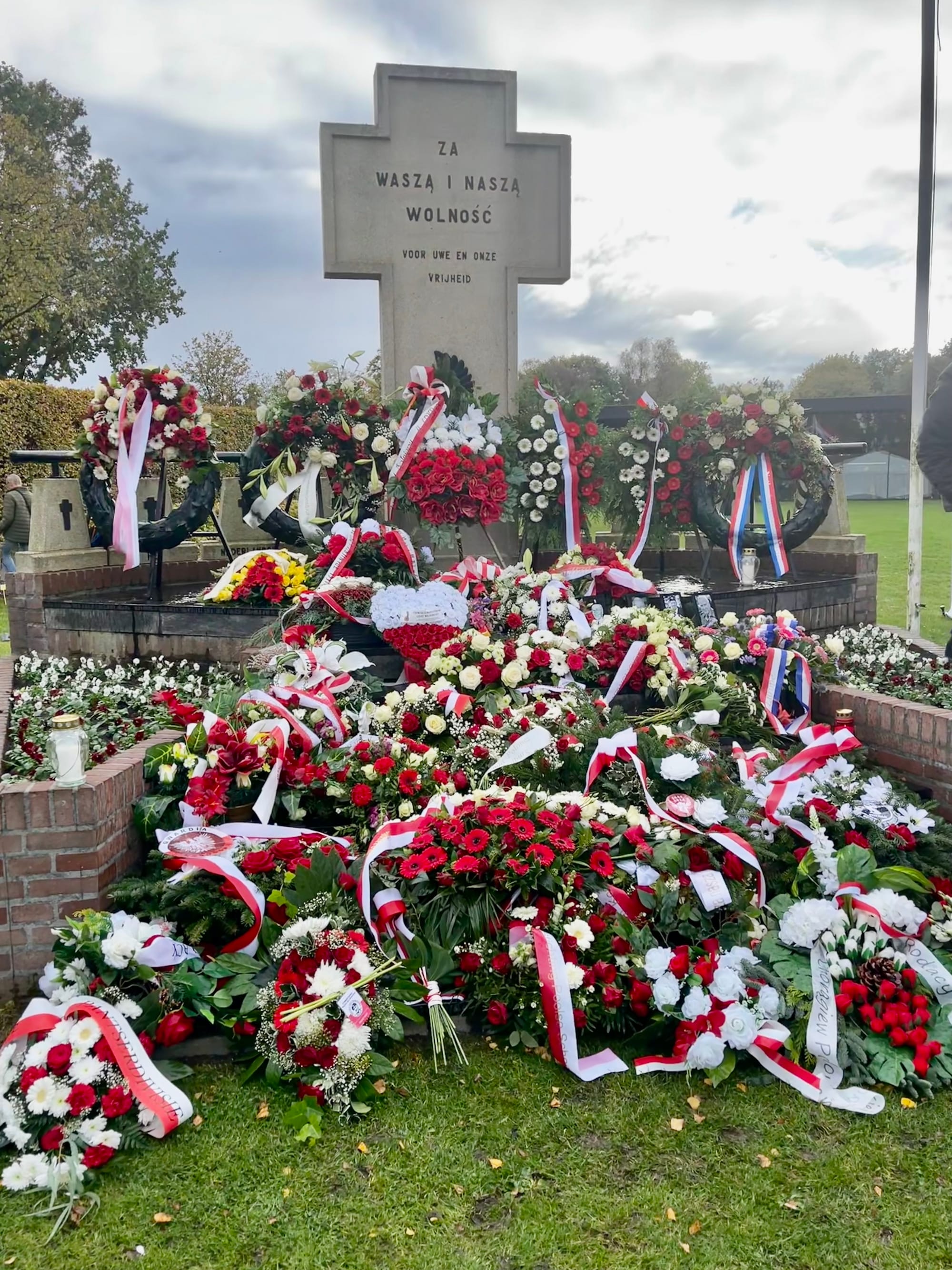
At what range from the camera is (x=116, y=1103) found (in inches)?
87.4

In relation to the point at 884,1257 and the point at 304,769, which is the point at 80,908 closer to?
the point at 304,769

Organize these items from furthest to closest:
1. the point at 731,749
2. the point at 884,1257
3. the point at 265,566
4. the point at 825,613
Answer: the point at 825,613 < the point at 265,566 < the point at 731,749 < the point at 884,1257

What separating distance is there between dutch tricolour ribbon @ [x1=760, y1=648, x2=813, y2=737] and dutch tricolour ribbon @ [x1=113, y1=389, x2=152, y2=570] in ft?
14.1

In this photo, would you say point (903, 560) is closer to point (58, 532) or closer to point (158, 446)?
point (158, 446)

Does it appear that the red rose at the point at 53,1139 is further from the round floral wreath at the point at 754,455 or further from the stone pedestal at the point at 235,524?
the stone pedestal at the point at 235,524

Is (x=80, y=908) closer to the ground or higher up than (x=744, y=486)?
closer to the ground

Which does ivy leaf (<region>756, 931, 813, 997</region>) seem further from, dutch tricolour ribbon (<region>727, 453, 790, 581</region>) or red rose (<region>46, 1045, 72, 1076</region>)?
dutch tricolour ribbon (<region>727, 453, 790, 581</region>)

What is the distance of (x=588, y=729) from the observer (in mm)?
3504

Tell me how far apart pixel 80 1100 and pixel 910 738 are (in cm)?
303

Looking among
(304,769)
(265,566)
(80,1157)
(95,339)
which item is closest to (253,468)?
(265,566)

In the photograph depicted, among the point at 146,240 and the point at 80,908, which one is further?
the point at 146,240

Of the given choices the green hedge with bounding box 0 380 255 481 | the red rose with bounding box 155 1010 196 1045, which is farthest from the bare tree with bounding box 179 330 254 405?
the red rose with bounding box 155 1010 196 1045

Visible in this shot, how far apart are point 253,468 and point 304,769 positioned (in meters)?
3.67

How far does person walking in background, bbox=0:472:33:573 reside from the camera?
11.5m
